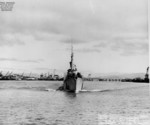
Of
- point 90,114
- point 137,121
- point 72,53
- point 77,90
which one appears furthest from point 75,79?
point 137,121

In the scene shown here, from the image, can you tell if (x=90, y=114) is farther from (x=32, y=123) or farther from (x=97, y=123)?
(x=32, y=123)

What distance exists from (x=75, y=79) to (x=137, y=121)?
40044 millimetres

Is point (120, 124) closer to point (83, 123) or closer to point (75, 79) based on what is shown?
point (83, 123)

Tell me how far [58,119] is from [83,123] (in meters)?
3.41

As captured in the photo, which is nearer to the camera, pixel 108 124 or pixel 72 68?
pixel 108 124

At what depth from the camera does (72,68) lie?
7888 cm

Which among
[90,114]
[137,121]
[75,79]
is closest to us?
[137,121]

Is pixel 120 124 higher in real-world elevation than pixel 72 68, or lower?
lower

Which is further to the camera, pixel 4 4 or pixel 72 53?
pixel 72 53

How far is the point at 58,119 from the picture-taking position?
1358 inches

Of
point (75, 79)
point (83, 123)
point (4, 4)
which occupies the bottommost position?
point (83, 123)

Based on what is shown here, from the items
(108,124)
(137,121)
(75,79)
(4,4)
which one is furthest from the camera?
(75,79)

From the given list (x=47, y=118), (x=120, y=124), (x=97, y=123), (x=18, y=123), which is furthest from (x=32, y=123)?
(x=120, y=124)

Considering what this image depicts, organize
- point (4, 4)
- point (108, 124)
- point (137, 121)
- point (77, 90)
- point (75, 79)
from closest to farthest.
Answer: point (4, 4)
point (108, 124)
point (137, 121)
point (75, 79)
point (77, 90)
